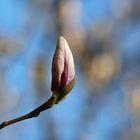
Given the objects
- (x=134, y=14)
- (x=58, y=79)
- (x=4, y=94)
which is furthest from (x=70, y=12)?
(x=58, y=79)

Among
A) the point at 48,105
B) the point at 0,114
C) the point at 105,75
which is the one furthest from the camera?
the point at 105,75

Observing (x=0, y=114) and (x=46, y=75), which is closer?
(x=0, y=114)

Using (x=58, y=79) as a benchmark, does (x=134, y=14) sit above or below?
above

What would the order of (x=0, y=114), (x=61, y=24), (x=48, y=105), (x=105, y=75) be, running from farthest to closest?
(x=105, y=75)
(x=61, y=24)
(x=0, y=114)
(x=48, y=105)

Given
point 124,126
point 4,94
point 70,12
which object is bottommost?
point 124,126

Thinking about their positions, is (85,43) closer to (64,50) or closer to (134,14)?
(134,14)

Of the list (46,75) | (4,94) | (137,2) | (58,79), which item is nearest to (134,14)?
(137,2)
